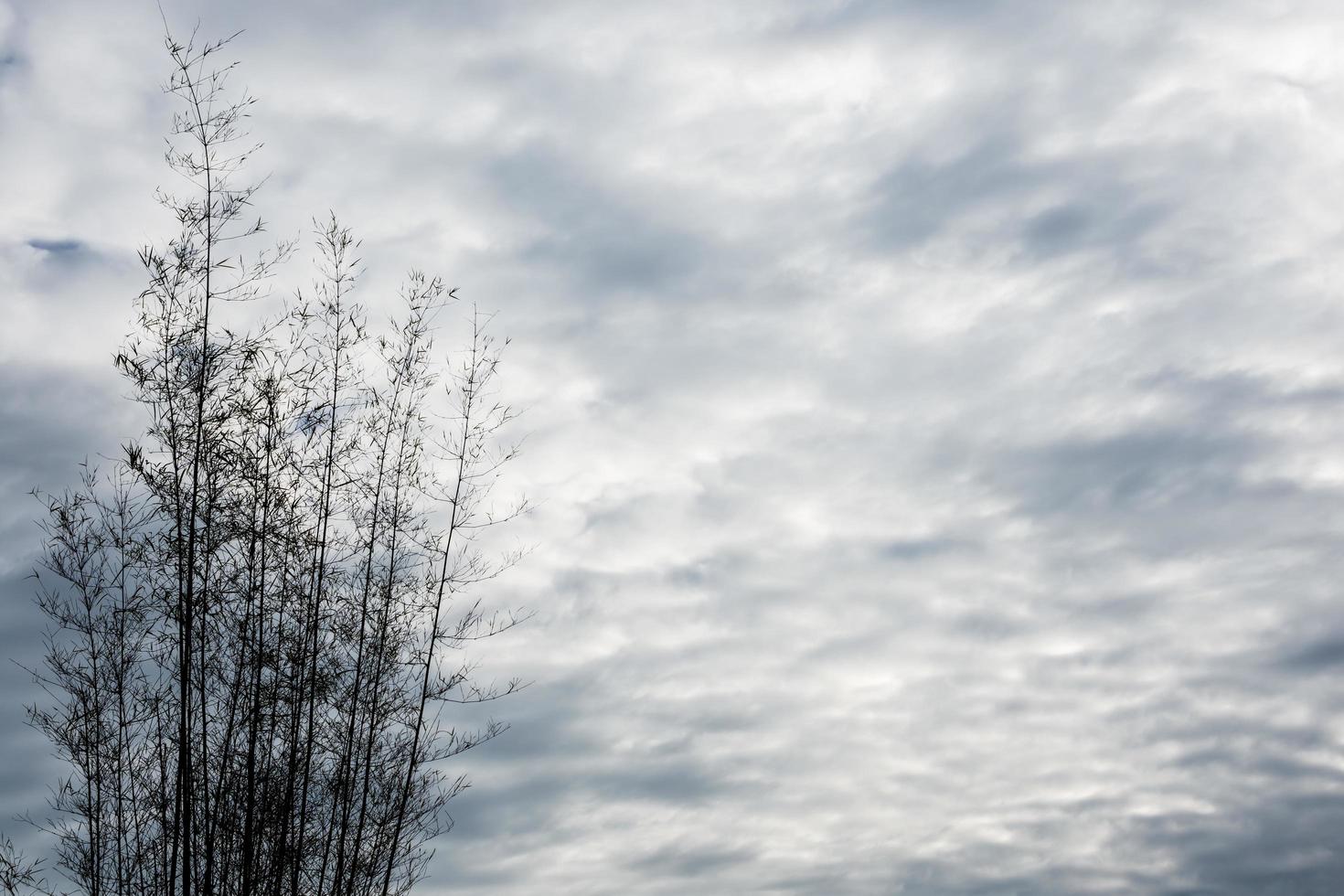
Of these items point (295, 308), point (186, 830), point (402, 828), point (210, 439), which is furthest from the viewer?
point (402, 828)

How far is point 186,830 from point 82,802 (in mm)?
3803

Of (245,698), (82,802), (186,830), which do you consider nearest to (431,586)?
(245,698)

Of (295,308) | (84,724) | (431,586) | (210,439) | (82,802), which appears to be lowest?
(82,802)

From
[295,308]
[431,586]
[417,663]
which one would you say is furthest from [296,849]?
[295,308]

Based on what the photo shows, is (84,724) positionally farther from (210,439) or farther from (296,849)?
(210,439)

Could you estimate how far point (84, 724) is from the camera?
10305 millimetres

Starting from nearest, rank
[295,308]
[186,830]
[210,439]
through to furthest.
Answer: [186,830] < [210,439] < [295,308]

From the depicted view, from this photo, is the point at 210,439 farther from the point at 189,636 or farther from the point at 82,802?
the point at 82,802

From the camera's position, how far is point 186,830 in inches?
293

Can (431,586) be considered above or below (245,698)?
above

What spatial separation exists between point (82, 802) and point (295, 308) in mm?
5142

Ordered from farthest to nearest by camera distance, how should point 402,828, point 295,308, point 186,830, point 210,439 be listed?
point 402,828
point 295,308
point 210,439
point 186,830

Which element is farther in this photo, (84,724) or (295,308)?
(84,724)

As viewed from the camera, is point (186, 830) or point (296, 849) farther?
point (296, 849)
